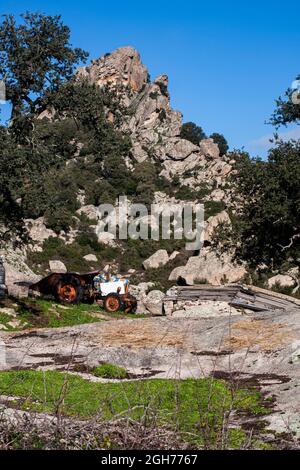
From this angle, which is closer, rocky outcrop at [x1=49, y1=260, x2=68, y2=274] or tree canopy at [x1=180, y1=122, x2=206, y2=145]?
rocky outcrop at [x1=49, y1=260, x2=68, y2=274]

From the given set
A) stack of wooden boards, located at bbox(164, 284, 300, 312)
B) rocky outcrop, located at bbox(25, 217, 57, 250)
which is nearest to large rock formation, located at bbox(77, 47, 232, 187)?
rocky outcrop, located at bbox(25, 217, 57, 250)

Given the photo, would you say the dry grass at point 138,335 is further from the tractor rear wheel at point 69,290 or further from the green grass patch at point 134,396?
the tractor rear wheel at point 69,290

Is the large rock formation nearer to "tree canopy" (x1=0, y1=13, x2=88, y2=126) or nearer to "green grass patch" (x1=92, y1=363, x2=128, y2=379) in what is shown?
"tree canopy" (x1=0, y1=13, x2=88, y2=126)

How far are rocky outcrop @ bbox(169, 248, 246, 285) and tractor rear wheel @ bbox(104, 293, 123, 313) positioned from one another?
12.6 m

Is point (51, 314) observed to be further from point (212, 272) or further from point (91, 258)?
point (91, 258)

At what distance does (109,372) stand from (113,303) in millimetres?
17118

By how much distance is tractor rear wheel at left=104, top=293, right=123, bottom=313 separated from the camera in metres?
31.0

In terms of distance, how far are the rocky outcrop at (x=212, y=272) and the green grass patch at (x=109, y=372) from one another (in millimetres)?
28272

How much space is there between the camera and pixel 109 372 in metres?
14.1

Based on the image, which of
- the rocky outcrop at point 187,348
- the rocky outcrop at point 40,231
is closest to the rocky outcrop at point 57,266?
the rocky outcrop at point 40,231

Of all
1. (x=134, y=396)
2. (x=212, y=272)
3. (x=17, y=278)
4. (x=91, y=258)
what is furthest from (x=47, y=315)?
(x=91, y=258)

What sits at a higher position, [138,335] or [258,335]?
[258,335]

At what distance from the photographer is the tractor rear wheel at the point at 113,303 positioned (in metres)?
31.0

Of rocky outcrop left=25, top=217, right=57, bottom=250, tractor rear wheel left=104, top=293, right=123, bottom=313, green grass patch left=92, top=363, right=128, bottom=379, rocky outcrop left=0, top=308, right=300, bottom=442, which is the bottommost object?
tractor rear wheel left=104, top=293, right=123, bottom=313
